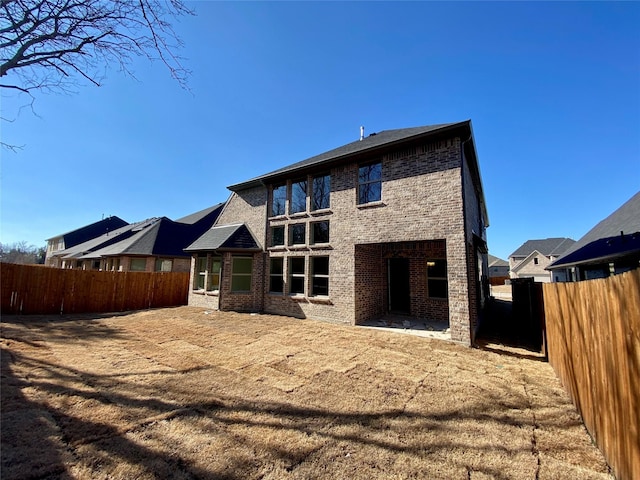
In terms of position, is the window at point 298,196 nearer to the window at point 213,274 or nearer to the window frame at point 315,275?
the window frame at point 315,275

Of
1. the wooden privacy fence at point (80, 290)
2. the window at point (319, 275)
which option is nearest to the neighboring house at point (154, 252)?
the wooden privacy fence at point (80, 290)

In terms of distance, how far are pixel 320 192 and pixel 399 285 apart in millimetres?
5584

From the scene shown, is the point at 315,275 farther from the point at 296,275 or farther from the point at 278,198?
the point at 278,198

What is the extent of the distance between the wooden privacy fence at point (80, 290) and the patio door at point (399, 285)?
518 inches

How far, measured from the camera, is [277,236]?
13.4 metres

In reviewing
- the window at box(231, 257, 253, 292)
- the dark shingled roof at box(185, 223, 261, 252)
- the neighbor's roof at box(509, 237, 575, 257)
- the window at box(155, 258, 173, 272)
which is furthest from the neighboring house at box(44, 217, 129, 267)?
the neighbor's roof at box(509, 237, 575, 257)

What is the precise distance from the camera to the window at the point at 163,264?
20.8m

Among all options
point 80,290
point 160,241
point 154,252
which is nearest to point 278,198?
point 80,290

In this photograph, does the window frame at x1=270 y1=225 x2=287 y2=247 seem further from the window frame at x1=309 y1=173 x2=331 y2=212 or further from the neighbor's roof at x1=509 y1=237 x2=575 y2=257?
the neighbor's roof at x1=509 y1=237 x2=575 y2=257

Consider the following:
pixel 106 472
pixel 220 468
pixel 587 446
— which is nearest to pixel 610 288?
pixel 587 446

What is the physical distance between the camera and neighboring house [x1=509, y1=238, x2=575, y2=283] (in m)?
45.5

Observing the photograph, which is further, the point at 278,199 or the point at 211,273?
the point at 211,273

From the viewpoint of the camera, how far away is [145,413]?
372 centimetres

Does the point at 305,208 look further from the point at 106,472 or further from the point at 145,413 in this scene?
the point at 106,472
